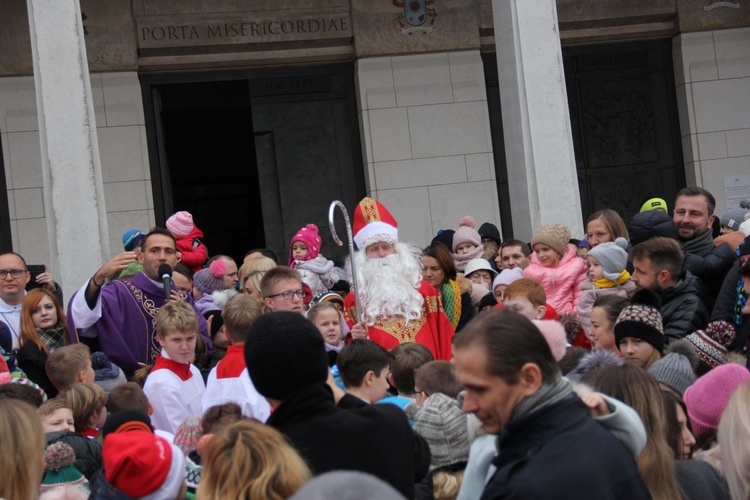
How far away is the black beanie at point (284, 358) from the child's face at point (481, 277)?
5.91 m

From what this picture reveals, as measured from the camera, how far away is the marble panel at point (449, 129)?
13867mm

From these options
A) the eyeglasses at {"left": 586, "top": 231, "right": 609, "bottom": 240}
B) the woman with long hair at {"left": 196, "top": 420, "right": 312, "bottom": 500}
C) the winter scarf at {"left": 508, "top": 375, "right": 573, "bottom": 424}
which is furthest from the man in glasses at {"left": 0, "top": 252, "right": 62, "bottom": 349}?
the winter scarf at {"left": 508, "top": 375, "right": 573, "bottom": 424}

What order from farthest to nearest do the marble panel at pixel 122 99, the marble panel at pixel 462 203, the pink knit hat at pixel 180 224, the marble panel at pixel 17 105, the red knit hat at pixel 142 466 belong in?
the marble panel at pixel 462 203
the marble panel at pixel 122 99
the marble panel at pixel 17 105
the pink knit hat at pixel 180 224
the red knit hat at pixel 142 466

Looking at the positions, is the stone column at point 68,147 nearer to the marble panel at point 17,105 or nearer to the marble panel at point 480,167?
the marble panel at point 17,105

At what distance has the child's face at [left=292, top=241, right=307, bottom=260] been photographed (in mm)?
9102

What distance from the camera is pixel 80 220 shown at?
10172 millimetres

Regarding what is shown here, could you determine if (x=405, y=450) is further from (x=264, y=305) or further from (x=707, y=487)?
(x=264, y=305)

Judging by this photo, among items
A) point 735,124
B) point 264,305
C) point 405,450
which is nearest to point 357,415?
point 405,450

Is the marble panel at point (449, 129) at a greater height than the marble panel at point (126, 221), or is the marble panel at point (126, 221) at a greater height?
the marble panel at point (449, 129)

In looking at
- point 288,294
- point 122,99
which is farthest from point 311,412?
point 122,99

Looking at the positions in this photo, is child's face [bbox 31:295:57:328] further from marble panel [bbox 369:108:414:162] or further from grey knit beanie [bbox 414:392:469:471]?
marble panel [bbox 369:108:414:162]

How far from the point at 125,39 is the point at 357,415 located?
34.7ft

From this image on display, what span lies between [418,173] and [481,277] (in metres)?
4.44

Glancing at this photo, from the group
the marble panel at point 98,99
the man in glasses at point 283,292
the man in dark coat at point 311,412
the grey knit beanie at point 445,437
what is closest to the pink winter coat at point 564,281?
the man in glasses at point 283,292
